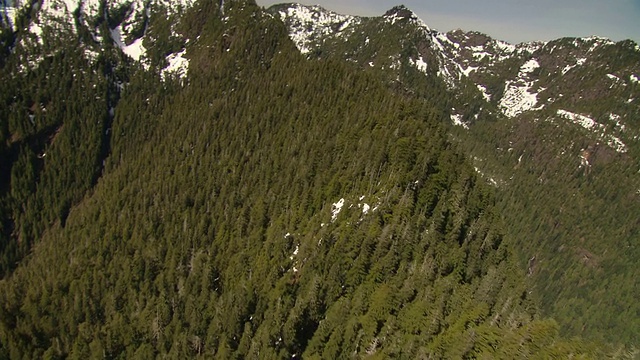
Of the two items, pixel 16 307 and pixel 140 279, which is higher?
pixel 140 279

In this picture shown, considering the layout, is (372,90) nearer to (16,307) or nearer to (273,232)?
(273,232)

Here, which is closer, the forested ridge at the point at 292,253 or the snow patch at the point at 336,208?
the forested ridge at the point at 292,253

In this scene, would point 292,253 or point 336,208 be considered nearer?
point 292,253

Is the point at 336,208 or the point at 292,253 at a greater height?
the point at 336,208

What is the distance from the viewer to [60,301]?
133625 millimetres

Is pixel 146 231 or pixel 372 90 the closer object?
pixel 146 231

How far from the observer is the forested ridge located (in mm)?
70250

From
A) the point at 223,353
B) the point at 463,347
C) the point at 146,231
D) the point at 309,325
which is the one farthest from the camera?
the point at 146,231

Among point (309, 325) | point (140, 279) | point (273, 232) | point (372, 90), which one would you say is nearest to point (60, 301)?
point (140, 279)

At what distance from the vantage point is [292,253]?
10738cm

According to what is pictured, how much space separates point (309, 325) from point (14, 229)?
606ft

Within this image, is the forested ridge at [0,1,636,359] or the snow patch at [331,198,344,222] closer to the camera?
the forested ridge at [0,1,636,359]

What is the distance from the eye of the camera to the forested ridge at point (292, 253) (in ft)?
230

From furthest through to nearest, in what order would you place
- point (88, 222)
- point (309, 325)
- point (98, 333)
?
point (88, 222) < point (98, 333) < point (309, 325)
